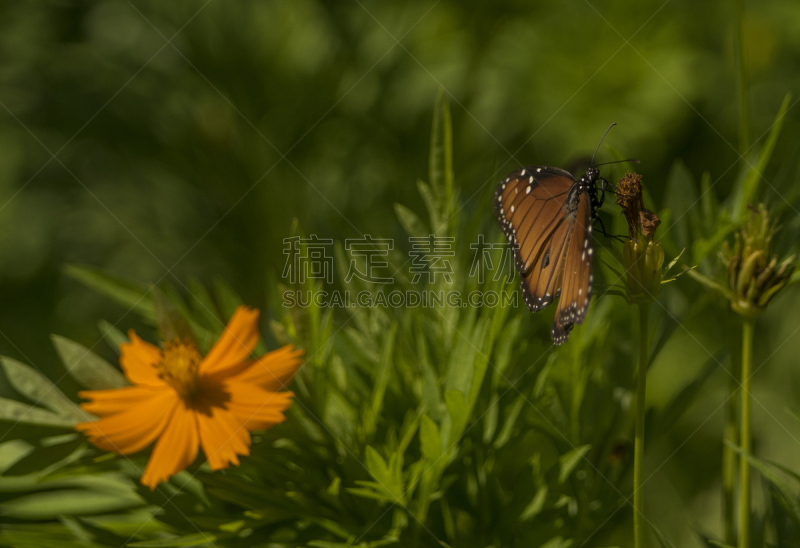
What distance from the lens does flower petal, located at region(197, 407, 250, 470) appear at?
364mm

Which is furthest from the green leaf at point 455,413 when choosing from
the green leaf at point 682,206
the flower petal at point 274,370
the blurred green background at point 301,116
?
the blurred green background at point 301,116

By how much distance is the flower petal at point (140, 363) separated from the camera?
433 mm

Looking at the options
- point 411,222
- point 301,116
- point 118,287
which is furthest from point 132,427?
point 301,116

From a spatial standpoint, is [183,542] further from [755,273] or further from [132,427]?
[755,273]

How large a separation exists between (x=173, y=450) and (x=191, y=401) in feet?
0.17

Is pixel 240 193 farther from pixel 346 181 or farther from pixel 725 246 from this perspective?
pixel 725 246

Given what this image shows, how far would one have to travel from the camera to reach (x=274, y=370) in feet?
1.34

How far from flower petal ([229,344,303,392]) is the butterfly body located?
16 centimetres

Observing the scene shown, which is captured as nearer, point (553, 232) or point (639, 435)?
point (639, 435)

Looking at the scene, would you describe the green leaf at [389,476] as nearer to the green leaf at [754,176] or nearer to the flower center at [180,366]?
the flower center at [180,366]

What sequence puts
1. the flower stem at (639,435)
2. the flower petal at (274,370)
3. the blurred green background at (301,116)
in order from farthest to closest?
the blurred green background at (301,116) → the flower petal at (274,370) → the flower stem at (639,435)

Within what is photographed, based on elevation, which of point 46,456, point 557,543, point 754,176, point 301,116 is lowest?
point 557,543

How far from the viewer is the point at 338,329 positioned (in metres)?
0.47

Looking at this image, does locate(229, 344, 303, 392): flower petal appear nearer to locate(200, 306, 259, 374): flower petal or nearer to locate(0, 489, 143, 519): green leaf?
locate(200, 306, 259, 374): flower petal
